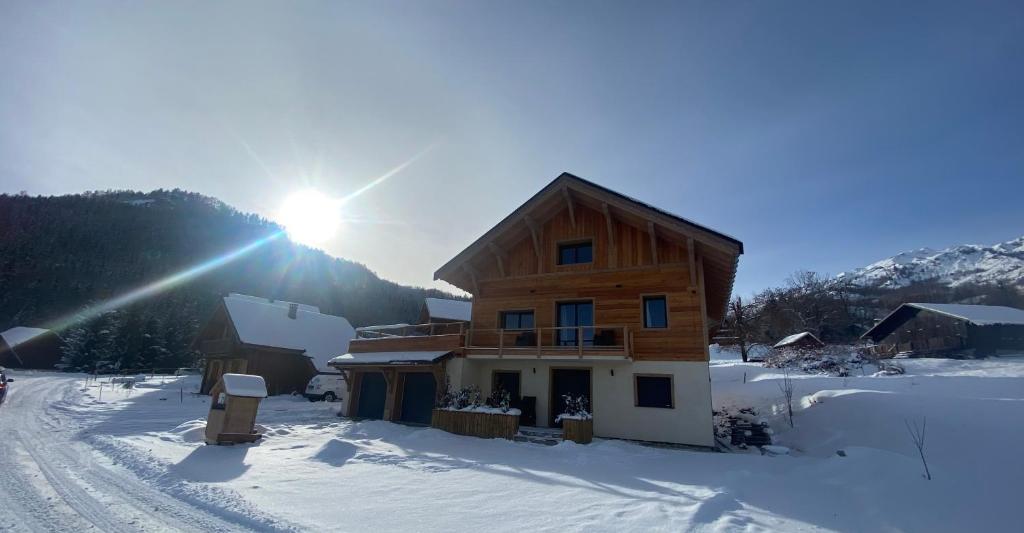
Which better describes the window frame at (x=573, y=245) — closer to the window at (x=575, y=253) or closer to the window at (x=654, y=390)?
the window at (x=575, y=253)

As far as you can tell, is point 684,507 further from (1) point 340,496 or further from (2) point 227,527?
(2) point 227,527

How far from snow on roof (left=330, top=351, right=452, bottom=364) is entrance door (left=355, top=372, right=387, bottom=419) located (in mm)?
1320

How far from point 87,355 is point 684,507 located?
6364 cm

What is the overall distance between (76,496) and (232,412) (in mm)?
5224

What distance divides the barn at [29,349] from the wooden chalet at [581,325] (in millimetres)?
52661

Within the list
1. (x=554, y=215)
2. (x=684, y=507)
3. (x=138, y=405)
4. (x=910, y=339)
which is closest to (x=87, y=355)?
(x=138, y=405)

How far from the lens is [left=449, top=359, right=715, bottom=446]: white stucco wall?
14.4 m

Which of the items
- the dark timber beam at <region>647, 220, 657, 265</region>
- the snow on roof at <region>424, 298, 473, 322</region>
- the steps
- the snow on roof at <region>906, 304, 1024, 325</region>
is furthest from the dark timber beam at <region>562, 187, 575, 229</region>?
the snow on roof at <region>906, 304, 1024, 325</region>

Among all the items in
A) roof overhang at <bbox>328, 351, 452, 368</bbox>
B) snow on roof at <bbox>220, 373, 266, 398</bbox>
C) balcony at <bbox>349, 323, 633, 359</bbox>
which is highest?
balcony at <bbox>349, 323, 633, 359</bbox>

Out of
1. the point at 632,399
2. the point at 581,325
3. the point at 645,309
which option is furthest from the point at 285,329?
the point at 645,309

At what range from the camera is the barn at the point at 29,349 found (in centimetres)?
4703

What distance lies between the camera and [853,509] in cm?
706

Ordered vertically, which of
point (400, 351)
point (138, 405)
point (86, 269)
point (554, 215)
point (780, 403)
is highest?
point (86, 269)

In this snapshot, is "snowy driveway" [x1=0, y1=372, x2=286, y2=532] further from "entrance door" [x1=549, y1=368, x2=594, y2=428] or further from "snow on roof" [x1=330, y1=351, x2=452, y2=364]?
"entrance door" [x1=549, y1=368, x2=594, y2=428]
